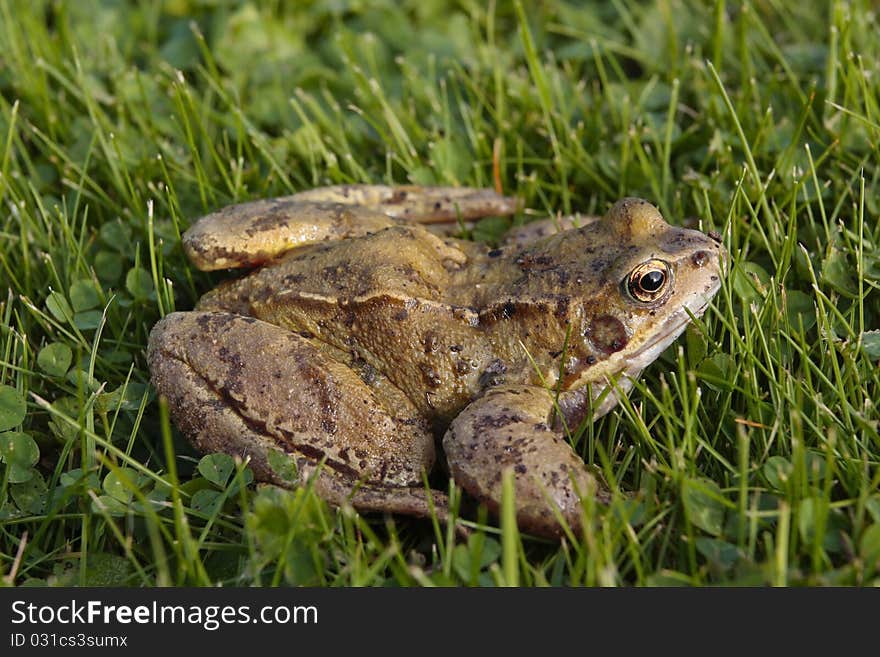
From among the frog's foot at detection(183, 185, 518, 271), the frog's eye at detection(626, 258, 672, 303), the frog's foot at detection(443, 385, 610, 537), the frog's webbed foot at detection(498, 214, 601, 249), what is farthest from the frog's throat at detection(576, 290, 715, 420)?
the frog's foot at detection(183, 185, 518, 271)

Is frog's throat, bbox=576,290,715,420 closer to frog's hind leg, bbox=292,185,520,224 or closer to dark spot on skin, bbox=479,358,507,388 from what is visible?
dark spot on skin, bbox=479,358,507,388

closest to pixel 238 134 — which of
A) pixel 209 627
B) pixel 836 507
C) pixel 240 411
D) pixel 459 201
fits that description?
pixel 459 201

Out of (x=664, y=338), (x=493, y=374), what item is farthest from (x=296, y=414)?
(x=664, y=338)

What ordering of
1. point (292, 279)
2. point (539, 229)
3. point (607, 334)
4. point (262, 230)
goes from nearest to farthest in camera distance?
1. point (607, 334)
2. point (292, 279)
3. point (262, 230)
4. point (539, 229)

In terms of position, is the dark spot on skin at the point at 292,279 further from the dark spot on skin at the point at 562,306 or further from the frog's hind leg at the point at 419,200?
the dark spot on skin at the point at 562,306

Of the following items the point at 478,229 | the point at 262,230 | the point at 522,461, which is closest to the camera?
the point at 522,461

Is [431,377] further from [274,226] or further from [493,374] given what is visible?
[274,226]

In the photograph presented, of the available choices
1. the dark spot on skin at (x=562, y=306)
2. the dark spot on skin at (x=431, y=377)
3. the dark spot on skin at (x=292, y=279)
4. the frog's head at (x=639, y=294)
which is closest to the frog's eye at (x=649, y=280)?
the frog's head at (x=639, y=294)
